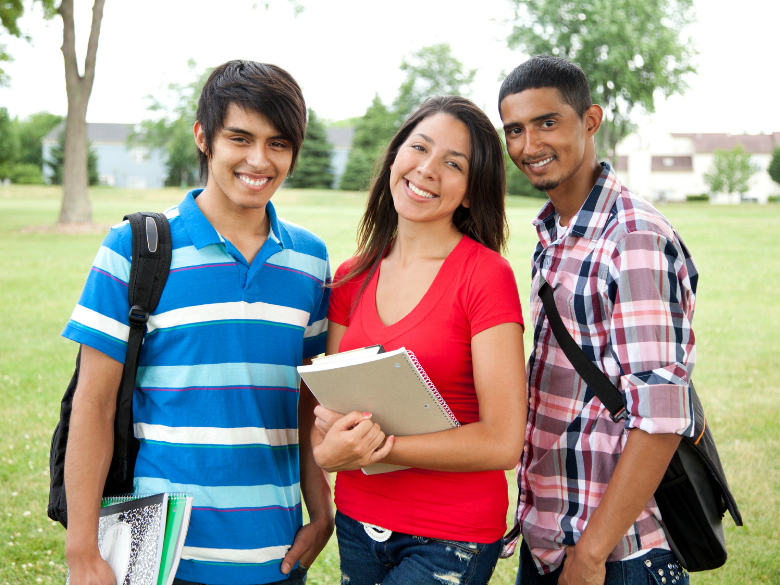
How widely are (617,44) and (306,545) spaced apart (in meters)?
36.3

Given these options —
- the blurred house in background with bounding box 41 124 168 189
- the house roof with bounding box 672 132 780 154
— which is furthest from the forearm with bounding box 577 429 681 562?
the house roof with bounding box 672 132 780 154

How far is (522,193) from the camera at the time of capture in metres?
56.1

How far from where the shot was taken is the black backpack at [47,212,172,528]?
2064 millimetres

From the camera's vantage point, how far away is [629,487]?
196 centimetres

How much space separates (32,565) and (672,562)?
3.75 m

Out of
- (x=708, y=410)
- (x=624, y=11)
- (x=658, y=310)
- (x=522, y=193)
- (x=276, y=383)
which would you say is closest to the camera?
(x=658, y=310)

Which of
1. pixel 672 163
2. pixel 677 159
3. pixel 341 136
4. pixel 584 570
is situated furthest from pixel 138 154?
pixel 584 570

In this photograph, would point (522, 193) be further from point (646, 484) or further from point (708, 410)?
point (646, 484)

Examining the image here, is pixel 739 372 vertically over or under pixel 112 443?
under

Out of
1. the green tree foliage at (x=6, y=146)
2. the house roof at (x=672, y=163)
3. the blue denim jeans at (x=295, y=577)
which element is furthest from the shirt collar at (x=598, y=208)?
the house roof at (x=672, y=163)

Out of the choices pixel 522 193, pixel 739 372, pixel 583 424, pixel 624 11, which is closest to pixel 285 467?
pixel 583 424

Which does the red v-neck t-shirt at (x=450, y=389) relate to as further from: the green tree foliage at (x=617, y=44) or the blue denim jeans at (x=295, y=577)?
the green tree foliage at (x=617, y=44)

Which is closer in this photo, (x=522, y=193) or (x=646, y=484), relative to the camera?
(x=646, y=484)

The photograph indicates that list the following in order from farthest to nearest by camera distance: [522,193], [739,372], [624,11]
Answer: [522,193] → [624,11] → [739,372]
